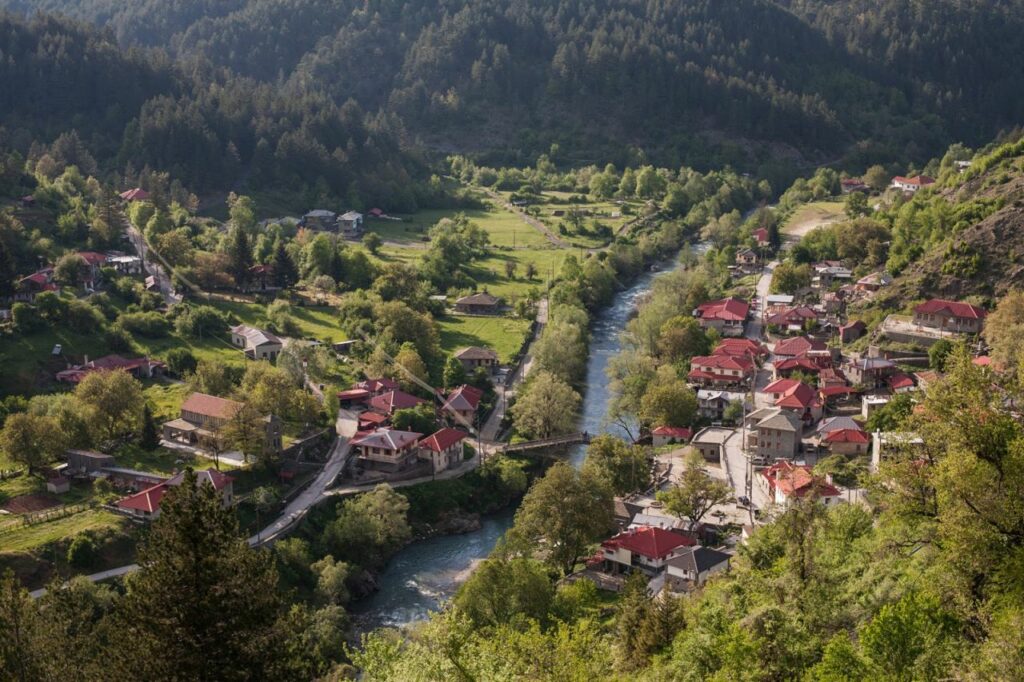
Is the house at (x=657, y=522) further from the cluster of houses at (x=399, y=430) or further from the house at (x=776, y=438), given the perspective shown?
the cluster of houses at (x=399, y=430)

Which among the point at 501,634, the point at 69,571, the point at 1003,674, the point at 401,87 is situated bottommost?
the point at 69,571

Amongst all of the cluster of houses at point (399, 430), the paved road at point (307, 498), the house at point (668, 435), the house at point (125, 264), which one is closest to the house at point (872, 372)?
the house at point (668, 435)

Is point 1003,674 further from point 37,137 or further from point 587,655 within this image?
point 37,137

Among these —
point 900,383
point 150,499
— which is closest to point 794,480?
point 900,383

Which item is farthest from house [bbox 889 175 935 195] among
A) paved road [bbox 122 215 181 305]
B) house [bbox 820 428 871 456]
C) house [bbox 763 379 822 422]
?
paved road [bbox 122 215 181 305]

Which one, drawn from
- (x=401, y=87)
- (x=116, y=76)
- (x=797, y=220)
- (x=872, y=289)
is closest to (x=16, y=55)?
(x=116, y=76)
